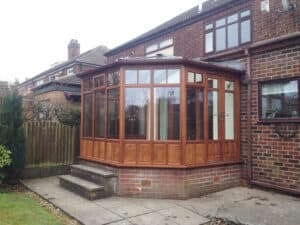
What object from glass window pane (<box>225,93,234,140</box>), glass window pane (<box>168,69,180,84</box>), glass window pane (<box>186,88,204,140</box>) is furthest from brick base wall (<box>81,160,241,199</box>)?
glass window pane (<box>168,69,180,84</box>)

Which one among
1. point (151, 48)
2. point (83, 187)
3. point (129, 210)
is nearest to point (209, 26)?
point (151, 48)

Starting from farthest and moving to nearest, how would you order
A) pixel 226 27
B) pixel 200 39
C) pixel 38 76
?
pixel 38 76
pixel 200 39
pixel 226 27

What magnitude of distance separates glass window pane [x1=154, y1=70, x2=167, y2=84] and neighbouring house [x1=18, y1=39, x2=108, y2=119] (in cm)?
683

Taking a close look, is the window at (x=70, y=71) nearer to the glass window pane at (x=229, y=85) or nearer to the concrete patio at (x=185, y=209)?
the concrete patio at (x=185, y=209)

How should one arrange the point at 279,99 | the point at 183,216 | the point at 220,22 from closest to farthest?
the point at 183,216
the point at 279,99
the point at 220,22

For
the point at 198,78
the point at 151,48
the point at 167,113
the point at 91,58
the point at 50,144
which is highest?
the point at 91,58

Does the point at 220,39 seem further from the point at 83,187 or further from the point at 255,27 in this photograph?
the point at 83,187

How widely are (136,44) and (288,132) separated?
30.2 ft

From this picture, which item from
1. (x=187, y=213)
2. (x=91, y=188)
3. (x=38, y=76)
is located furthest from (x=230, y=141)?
(x=38, y=76)

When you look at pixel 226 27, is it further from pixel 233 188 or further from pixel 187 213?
pixel 187 213

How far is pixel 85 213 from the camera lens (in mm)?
6234

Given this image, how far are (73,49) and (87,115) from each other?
19531mm

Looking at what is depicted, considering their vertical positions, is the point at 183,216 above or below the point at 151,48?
below

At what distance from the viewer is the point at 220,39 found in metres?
10.6
